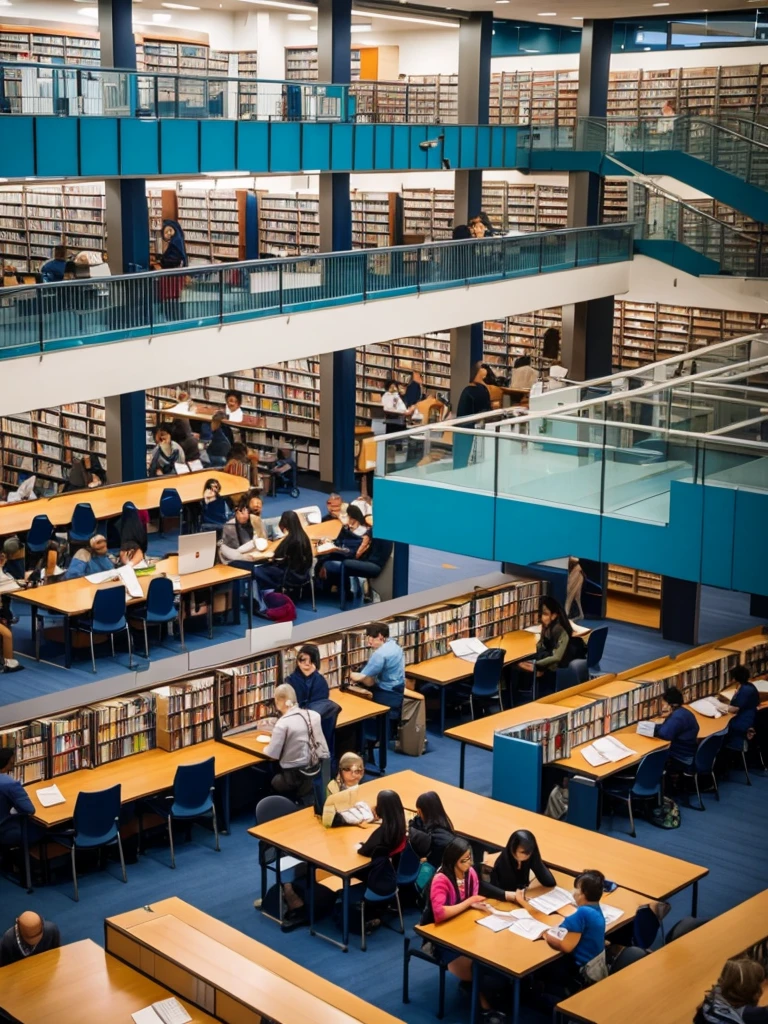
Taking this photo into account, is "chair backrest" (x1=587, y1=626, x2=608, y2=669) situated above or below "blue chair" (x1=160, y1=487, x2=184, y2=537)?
below

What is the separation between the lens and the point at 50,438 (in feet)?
59.1

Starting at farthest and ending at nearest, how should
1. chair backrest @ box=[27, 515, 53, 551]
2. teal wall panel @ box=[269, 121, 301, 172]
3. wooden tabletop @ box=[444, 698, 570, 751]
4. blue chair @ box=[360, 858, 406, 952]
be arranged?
teal wall panel @ box=[269, 121, 301, 172] < chair backrest @ box=[27, 515, 53, 551] < wooden tabletop @ box=[444, 698, 570, 751] < blue chair @ box=[360, 858, 406, 952]

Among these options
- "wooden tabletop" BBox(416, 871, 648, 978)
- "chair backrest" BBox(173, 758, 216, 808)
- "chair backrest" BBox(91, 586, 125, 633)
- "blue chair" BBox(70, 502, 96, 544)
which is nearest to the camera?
"wooden tabletop" BBox(416, 871, 648, 978)

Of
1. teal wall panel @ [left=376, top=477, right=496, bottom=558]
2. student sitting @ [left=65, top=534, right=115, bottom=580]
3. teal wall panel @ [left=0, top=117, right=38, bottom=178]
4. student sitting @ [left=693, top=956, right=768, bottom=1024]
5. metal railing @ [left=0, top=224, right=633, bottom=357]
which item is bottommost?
student sitting @ [left=693, top=956, right=768, bottom=1024]

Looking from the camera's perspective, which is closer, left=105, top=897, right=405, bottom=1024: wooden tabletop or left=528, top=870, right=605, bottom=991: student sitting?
left=105, top=897, right=405, bottom=1024: wooden tabletop

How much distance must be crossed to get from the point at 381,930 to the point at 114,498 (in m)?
7.15

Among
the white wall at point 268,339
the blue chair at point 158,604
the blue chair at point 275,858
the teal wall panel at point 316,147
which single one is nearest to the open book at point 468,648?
the blue chair at point 158,604

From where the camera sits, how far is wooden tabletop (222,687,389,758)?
9.60m

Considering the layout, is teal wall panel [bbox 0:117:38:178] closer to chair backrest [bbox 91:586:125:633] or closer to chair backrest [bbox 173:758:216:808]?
chair backrest [bbox 91:586:125:633]

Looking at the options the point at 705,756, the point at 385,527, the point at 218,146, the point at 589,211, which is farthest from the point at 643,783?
the point at 589,211

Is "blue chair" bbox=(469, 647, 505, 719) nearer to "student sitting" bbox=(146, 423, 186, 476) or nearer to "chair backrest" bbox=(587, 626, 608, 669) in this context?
"chair backrest" bbox=(587, 626, 608, 669)

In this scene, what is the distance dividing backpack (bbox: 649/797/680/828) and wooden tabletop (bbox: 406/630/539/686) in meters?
1.94

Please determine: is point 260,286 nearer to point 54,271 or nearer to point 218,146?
point 218,146

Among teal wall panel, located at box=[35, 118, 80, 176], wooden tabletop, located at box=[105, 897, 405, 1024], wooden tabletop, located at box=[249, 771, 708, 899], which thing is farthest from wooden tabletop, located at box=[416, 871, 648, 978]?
teal wall panel, located at box=[35, 118, 80, 176]
